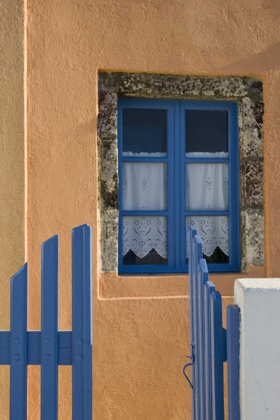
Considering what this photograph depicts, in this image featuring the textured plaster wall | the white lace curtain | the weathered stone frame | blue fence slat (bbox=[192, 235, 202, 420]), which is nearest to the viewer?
blue fence slat (bbox=[192, 235, 202, 420])

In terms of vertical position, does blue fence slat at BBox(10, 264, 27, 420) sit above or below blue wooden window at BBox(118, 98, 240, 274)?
below

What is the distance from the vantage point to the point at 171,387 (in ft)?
12.9

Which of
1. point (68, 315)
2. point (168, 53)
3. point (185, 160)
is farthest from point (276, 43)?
point (68, 315)

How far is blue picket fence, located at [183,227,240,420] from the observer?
189 cm

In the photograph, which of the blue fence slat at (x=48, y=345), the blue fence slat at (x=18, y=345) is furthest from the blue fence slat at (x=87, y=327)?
the blue fence slat at (x=18, y=345)

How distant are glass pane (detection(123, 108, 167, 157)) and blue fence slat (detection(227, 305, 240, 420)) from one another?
253 centimetres

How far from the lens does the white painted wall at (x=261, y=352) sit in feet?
5.90

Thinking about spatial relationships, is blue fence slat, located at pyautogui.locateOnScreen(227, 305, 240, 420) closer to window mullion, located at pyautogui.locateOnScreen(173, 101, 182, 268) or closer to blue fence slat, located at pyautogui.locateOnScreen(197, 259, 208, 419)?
blue fence slat, located at pyautogui.locateOnScreen(197, 259, 208, 419)

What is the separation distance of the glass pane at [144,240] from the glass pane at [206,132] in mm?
648

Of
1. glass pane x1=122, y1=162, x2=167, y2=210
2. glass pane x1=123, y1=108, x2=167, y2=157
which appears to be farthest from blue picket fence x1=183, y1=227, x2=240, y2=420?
glass pane x1=123, y1=108, x2=167, y2=157

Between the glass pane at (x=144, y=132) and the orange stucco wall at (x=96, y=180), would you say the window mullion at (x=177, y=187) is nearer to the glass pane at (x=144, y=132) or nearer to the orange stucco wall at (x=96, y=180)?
A: the glass pane at (x=144, y=132)

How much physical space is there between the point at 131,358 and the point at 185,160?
1614 mm

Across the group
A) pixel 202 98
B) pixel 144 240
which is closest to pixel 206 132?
pixel 202 98

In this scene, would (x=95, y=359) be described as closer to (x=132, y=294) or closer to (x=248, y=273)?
(x=132, y=294)
